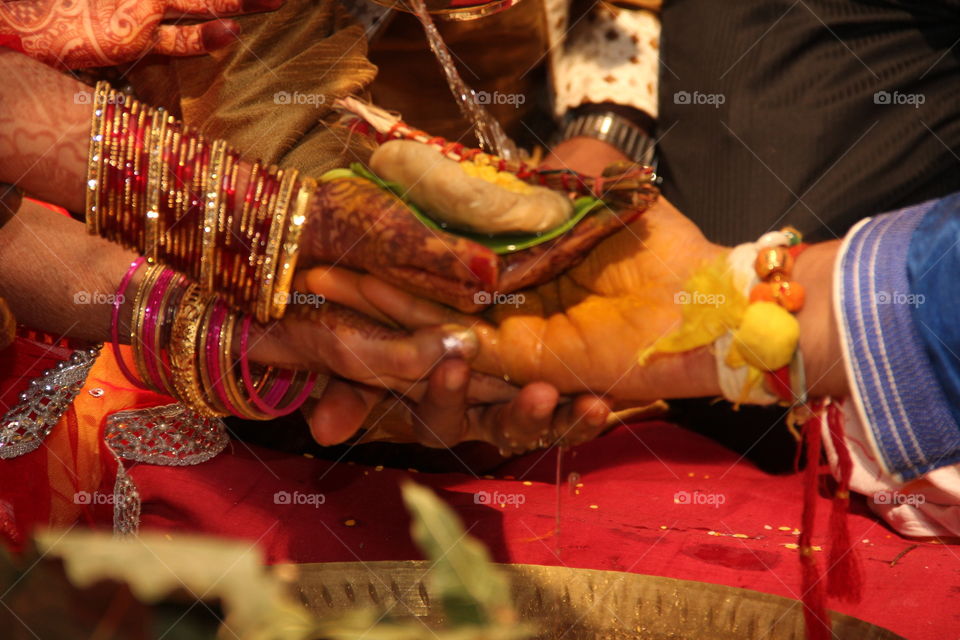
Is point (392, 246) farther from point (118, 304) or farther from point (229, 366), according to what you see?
point (118, 304)

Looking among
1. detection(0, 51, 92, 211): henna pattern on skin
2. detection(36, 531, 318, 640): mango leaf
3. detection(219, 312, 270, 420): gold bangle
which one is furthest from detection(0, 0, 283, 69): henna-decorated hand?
detection(36, 531, 318, 640): mango leaf

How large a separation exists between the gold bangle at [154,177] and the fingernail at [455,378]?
32 centimetres

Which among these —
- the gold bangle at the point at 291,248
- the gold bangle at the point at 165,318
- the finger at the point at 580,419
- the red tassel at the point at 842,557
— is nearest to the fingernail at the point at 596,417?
the finger at the point at 580,419

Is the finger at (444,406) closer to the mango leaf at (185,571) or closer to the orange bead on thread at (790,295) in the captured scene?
the orange bead on thread at (790,295)

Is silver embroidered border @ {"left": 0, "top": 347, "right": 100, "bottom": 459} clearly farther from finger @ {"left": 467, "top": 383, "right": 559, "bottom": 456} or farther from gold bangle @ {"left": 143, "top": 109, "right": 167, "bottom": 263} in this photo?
finger @ {"left": 467, "top": 383, "right": 559, "bottom": 456}

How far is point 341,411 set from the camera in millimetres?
957

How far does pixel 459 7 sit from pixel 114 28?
→ 420 mm

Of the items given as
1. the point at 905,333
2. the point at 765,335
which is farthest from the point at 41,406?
the point at 905,333

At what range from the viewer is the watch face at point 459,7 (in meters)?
1.11

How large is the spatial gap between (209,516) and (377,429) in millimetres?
227

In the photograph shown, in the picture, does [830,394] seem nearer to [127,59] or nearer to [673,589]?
[673,589]

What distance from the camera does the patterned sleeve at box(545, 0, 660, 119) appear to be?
4.52 ft

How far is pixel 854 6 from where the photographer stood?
1.35 meters

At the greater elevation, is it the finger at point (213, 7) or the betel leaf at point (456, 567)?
the finger at point (213, 7)
